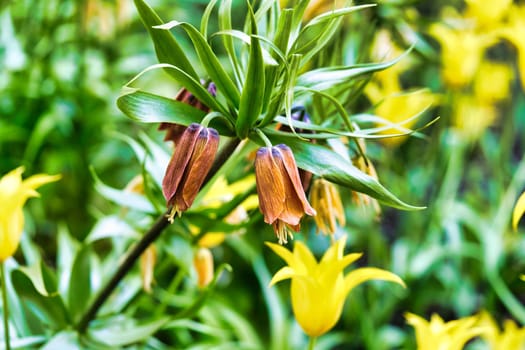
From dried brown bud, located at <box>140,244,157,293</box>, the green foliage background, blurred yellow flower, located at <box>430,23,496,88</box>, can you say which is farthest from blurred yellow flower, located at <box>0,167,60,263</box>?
blurred yellow flower, located at <box>430,23,496,88</box>

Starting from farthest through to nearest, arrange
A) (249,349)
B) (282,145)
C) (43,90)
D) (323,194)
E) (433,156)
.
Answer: (433,156) → (43,90) → (249,349) → (323,194) → (282,145)

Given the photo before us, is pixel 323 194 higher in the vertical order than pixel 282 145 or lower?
lower

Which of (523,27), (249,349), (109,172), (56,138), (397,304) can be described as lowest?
(397,304)

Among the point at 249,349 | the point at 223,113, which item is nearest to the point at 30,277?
the point at 223,113

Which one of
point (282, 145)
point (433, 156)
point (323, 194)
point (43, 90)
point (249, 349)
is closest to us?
point (282, 145)

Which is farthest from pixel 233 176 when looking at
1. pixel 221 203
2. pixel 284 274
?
pixel 284 274

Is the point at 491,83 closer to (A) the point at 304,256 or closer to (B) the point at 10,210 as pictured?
(A) the point at 304,256

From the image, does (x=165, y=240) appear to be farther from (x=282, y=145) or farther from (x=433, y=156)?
(x=433, y=156)

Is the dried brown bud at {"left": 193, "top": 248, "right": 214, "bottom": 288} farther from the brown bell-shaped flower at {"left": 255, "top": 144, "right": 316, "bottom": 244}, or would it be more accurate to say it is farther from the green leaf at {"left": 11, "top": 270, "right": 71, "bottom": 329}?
the brown bell-shaped flower at {"left": 255, "top": 144, "right": 316, "bottom": 244}
